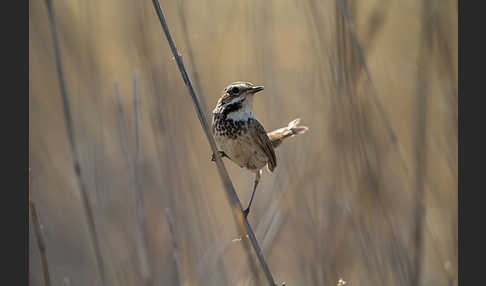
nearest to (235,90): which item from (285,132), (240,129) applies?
(240,129)

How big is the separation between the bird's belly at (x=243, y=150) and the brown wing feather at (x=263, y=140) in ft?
0.11

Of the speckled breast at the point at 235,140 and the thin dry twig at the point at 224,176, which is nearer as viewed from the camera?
the thin dry twig at the point at 224,176

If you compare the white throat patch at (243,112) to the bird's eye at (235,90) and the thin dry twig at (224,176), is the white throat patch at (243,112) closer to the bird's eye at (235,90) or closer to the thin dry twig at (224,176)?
the bird's eye at (235,90)

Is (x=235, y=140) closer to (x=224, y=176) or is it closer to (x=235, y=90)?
(x=235, y=90)

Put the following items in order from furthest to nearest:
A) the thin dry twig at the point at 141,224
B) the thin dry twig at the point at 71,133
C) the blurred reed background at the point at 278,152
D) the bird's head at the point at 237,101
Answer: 1. the bird's head at the point at 237,101
2. the blurred reed background at the point at 278,152
3. the thin dry twig at the point at 71,133
4. the thin dry twig at the point at 141,224

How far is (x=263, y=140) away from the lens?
3.28m

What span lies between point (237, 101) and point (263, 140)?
373mm

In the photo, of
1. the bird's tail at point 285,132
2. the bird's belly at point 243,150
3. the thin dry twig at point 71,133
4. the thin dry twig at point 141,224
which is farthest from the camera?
the bird's tail at point 285,132

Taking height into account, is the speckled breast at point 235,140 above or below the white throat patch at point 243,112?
below

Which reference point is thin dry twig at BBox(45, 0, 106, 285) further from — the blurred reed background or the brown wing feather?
the brown wing feather

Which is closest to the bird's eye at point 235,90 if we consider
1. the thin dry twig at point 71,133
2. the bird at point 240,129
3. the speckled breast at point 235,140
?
the bird at point 240,129

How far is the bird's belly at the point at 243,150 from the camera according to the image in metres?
3.15

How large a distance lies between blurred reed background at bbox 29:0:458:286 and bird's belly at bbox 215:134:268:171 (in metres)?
0.20

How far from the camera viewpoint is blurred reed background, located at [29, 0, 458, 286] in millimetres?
2619
